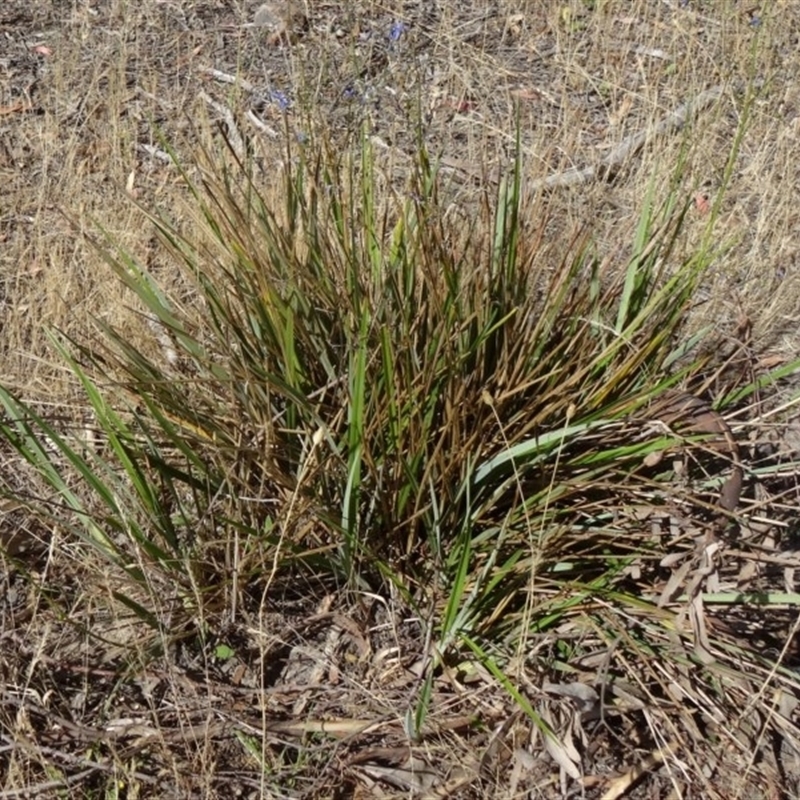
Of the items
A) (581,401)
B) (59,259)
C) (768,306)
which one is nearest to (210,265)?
(59,259)

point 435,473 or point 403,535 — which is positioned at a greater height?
point 435,473

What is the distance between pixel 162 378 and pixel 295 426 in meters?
0.31

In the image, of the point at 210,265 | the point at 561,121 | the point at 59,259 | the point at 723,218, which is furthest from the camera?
the point at 561,121

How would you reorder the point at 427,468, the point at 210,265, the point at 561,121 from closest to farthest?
1. the point at 427,468
2. the point at 210,265
3. the point at 561,121

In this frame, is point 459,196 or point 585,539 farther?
point 459,196

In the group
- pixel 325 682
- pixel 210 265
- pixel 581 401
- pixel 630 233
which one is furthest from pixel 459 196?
pixel 325 682

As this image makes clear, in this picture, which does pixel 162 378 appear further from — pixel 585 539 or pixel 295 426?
pixel 585 539

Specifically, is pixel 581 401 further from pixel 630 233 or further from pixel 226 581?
pixel 630 233

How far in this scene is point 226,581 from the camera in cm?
223

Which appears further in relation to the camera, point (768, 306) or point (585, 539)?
point (768, 306)

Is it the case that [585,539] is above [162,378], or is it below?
below

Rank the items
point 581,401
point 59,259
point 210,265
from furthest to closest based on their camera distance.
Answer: point 59,259 < point 210,265 < point 581,401

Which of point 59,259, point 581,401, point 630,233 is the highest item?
point 59,259

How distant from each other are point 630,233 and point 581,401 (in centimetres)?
110
